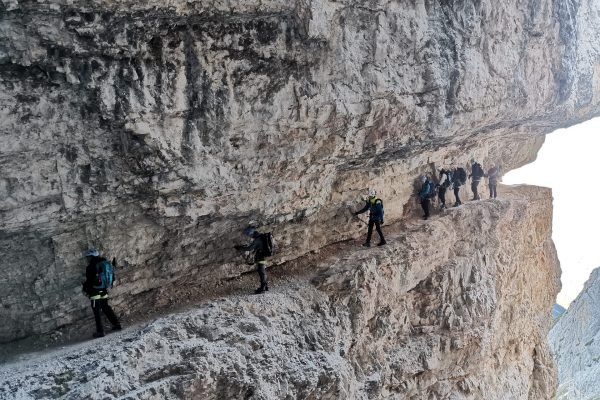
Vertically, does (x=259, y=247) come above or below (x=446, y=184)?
below

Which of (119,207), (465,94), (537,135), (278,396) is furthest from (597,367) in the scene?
(119,207)

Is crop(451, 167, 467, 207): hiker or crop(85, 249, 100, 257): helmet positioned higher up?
crop(451, 167, 467, 207): hiker

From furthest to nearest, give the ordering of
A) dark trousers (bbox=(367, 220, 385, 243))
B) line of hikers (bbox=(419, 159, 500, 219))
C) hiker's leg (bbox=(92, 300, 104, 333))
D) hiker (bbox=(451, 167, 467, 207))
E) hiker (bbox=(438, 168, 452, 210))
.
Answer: hiker (bbox=(451, 167, 467, 207)) < hiker (bbox=(438, 168, 452, 210)) < line of hikers (bbox=(419, 159, 500, 219)) < dark trousers (bbox=(367, 220, 385, 243)) < hiker's leg (bbox=(92, 300, 104, 333))

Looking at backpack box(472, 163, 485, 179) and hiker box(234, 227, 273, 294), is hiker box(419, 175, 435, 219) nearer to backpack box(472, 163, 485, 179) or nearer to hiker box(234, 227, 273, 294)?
backpack box(472, 163, 485, 179)

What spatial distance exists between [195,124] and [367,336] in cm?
468

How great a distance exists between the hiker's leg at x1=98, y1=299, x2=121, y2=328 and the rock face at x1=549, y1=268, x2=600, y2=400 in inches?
1038

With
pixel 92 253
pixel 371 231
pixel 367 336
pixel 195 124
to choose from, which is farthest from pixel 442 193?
pixel 92 253

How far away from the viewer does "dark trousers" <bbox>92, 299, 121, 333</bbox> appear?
693 cm

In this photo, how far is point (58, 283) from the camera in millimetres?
7051

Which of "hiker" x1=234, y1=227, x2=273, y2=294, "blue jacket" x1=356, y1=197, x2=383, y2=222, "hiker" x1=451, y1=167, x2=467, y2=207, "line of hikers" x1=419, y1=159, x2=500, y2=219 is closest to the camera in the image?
"hiker" x1=234, y1=227, x2=273, y2=294

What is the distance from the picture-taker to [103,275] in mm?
6809

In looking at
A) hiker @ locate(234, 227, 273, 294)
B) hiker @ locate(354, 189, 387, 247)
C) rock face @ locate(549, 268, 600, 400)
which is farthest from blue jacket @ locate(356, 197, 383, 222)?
rock face @ locate(549, 268, 600, 400)

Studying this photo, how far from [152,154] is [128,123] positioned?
1.70 ft

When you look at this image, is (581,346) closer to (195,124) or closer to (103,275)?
(195,124)
